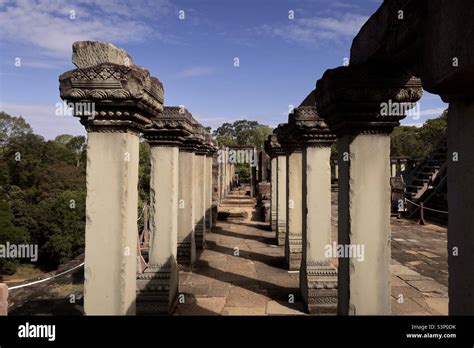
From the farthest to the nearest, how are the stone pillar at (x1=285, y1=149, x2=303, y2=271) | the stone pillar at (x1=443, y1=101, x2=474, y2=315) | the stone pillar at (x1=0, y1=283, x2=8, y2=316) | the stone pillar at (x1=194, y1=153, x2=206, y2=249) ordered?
the stone pillar at (x1=194, y1=153, x2=206, y2=249)
the stone pillar at (x1=285, y1=149, x2=303, y2=271)
the stone pillar at (x1=0, y1=283, x2=8, y2=316)
the stone pillar at (x1=443, y1=101, x2=474, y2=315)

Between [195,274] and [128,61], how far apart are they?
4719mm

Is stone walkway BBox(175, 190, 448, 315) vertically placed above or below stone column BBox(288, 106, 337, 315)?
below

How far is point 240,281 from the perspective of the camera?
6.24m

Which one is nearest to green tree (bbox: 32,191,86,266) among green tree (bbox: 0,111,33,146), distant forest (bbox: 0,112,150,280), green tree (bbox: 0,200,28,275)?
distant forest (bbox: 0,112,150,280)

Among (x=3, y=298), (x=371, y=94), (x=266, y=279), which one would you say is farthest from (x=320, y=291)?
(x=3, y=298)

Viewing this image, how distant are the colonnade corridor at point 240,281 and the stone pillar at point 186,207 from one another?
0.35 m

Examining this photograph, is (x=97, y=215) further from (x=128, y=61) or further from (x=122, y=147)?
(x=128, y=61)

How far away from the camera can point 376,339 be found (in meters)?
2.42

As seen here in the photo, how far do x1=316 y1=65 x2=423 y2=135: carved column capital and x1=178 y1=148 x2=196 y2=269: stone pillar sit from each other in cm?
431

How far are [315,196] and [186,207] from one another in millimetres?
2980

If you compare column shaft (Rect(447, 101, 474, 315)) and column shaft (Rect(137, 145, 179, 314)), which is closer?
column shaft (Rect(447, 101, 474, 315))

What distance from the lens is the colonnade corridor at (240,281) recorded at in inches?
200

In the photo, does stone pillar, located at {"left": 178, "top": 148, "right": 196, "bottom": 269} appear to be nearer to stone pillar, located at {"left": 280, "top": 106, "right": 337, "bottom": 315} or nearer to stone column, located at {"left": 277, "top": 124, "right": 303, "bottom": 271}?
stone column, located at {"left": 277, "top": 124, "right": 303, "bottom": 271}

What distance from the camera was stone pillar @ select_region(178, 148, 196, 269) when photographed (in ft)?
23.0
